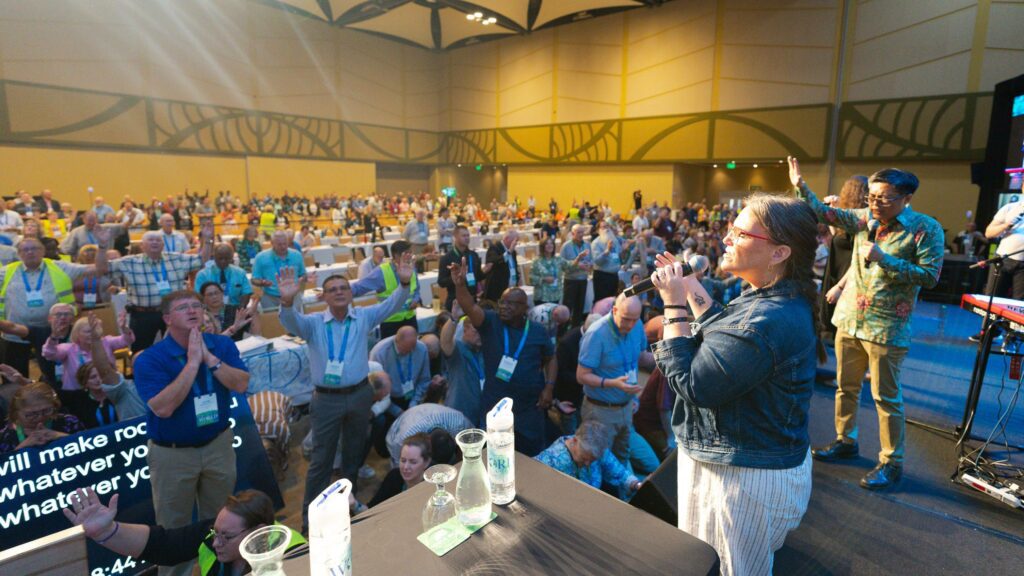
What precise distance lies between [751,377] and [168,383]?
2.58 m

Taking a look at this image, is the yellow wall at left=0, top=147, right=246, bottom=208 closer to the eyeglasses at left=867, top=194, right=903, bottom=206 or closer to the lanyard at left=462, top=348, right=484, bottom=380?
the lanyard at left=462, top=348, right=484, bottom=380

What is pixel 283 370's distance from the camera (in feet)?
14.6

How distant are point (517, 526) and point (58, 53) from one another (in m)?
23.7

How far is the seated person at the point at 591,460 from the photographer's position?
2846 millimetres

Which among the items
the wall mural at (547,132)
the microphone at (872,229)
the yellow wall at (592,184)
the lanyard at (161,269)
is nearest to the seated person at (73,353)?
the lanyard at (161,269)

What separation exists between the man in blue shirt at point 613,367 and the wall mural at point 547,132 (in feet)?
53.5

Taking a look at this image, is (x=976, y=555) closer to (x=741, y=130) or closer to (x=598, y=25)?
(x=741, y=130)

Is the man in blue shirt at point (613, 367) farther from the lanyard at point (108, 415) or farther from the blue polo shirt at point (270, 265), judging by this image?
the blue polo shirt at point (270, 265)

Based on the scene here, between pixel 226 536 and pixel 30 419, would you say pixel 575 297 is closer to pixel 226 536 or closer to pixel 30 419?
pixel 226 536

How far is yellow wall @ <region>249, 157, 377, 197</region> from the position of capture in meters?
22.5

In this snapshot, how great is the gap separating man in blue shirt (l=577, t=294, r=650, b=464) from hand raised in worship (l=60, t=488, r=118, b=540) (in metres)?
2.56

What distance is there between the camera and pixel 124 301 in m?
5.62

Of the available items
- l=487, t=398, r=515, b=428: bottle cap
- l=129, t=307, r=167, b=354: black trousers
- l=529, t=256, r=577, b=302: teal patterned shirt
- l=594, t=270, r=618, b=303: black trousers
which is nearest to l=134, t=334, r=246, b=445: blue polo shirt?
l=487, t=398, r=515, b=428: bottle cap

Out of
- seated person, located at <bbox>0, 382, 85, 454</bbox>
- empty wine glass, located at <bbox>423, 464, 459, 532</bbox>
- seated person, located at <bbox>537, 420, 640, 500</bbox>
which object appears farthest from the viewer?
seated person, located at <bbox>537, 420, 640, 500</bbox>
